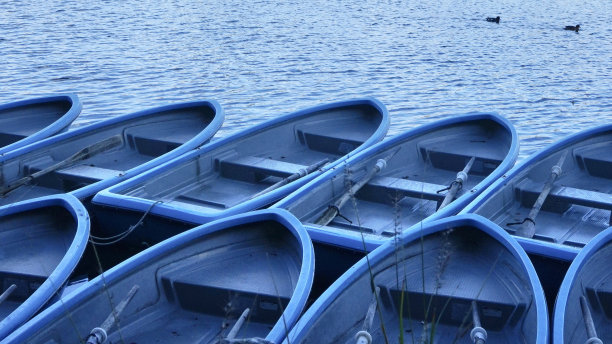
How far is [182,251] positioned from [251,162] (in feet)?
7.99

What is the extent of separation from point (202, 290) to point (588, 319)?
251cm

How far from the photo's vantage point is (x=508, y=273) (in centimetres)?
549

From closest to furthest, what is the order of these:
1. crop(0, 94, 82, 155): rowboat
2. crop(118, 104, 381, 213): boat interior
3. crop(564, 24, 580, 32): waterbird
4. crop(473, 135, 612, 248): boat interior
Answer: crop(473, 135, 612, 248): boat interior < crop(118, 104, 381, 213): boat interior < crop(0, 94, 82, 155): rowboat < crop(564, 24, 580, 32): waterbird

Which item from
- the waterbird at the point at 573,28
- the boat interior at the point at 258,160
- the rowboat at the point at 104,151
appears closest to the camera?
the boat interior at the point at 258,160

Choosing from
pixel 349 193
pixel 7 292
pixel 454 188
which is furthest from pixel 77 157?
pixel 454 188

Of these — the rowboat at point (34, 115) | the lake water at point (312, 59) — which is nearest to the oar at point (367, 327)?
the rowboat at point (34, 115)

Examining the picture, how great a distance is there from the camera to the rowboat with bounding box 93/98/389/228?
255 inches

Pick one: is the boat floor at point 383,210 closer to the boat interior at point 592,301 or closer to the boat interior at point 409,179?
the boat interior at point 409,179

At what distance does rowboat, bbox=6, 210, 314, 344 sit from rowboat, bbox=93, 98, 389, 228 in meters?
0.39

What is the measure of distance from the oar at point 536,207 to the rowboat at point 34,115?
4.97 m

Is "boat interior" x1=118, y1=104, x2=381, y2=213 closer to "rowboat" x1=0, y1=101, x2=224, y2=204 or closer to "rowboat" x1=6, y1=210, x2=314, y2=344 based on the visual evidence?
"rowboat" x1=0, y1=101, x2=224, y2=204

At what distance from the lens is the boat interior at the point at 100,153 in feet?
24.4

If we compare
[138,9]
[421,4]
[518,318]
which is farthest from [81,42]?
[518,318]

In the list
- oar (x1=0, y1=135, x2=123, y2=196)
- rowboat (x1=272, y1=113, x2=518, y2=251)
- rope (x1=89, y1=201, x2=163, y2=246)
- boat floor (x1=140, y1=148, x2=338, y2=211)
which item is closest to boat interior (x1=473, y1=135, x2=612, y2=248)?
rowboat (x1=272, y1=113, x2=518, y2=251)
